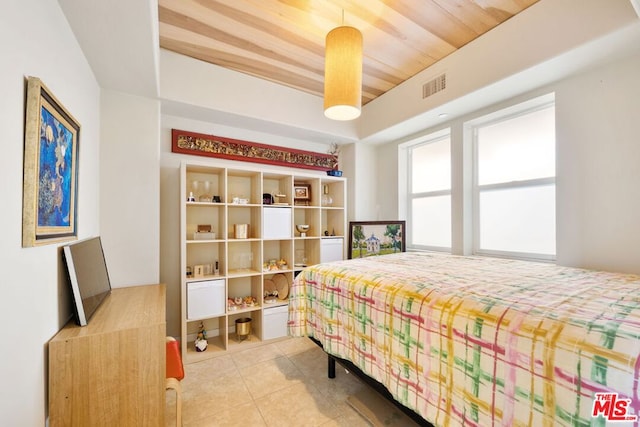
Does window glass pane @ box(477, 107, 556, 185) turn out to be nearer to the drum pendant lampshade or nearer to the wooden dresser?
the drum pendant lampshade

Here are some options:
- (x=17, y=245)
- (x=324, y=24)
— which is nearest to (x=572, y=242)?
(x=324, y=24)

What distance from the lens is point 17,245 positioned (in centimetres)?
91

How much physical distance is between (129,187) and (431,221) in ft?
10.7

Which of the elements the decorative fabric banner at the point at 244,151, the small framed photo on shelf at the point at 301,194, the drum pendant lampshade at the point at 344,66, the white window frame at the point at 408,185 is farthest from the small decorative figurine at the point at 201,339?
the white window frame at the point at 408,185

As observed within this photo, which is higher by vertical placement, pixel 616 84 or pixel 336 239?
pixel 616 84

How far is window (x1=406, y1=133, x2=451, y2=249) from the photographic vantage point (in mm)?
3133

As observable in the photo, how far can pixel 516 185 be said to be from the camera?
99.0 inches

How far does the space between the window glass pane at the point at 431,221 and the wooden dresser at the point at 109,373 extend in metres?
2.95

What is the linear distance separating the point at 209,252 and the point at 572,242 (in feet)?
10.8

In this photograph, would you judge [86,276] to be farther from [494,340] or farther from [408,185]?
[408,185]

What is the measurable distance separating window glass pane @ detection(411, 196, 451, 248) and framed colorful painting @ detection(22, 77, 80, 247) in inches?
132

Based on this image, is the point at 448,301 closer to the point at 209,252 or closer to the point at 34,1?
the point at 34,1

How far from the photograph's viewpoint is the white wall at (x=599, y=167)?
5.81ft

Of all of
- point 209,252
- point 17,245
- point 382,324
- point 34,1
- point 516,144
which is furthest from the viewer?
point 209,252
